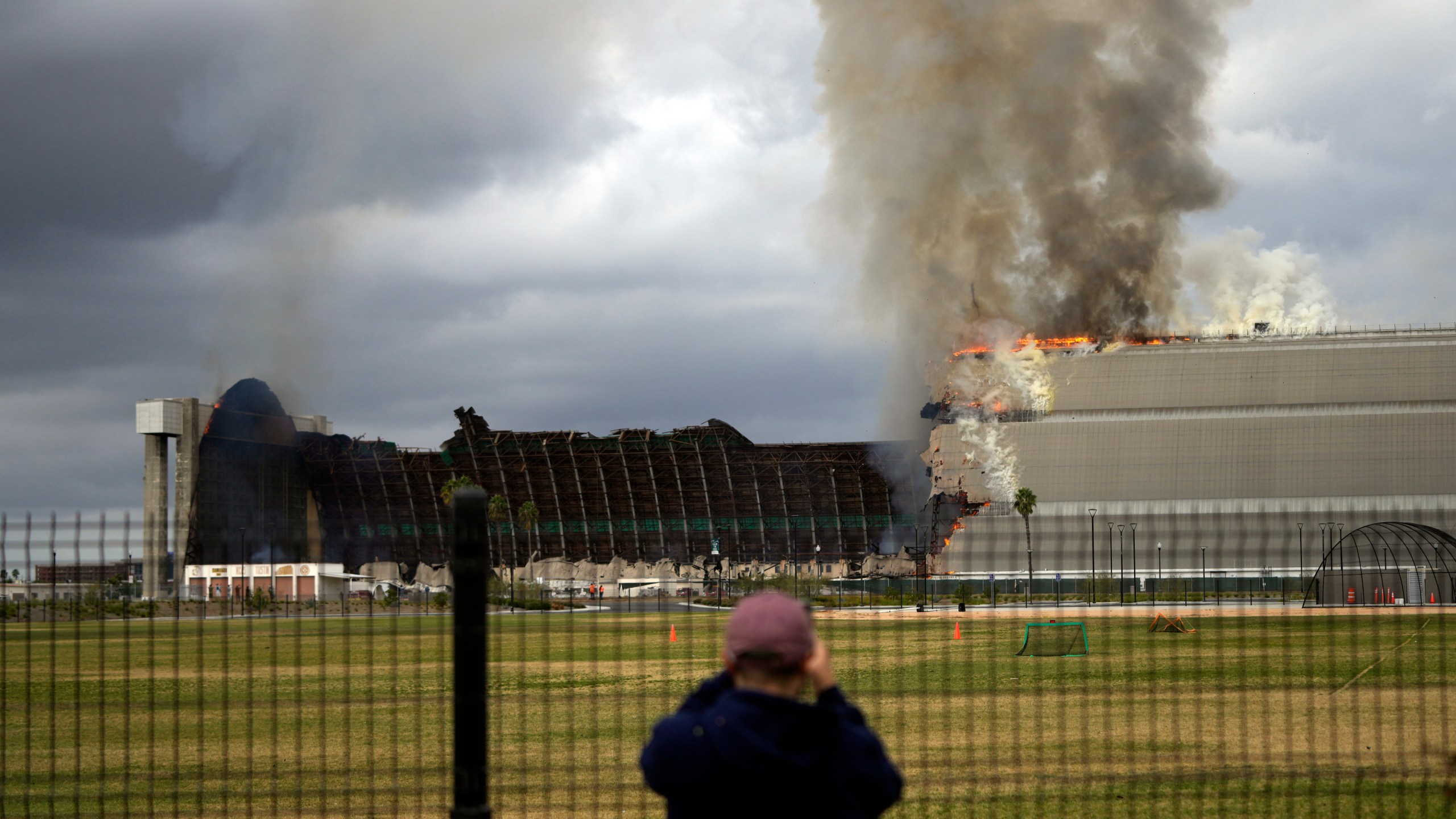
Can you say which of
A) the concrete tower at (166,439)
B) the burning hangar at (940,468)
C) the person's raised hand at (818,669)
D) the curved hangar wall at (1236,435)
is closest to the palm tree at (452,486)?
the burning hangar at (940,468)

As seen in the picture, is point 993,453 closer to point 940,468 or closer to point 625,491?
point 940,468

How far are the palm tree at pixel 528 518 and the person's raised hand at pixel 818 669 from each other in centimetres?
12415

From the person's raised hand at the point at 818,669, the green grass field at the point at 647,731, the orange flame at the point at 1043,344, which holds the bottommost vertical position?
the green grass field at the point at 647,731

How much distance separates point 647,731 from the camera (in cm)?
1689

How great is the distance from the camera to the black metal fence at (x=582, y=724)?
36.5 feet

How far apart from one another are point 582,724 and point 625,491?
12444 centimetres

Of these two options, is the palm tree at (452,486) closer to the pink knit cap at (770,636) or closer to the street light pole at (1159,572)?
the street light pole at (1159,572)

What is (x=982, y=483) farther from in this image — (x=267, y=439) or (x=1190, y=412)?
(x=267, y=439)

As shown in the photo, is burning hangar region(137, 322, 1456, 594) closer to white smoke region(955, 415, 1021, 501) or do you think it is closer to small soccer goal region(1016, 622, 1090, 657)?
white smoke region(955, 415, 1021, 501)

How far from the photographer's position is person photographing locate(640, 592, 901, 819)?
3.82 m

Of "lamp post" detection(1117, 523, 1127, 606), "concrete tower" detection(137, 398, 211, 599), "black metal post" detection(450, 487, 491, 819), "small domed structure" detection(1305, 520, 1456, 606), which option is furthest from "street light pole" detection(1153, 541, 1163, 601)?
"concrete tower" detection(137, 398, 211, 599)

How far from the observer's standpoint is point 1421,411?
114m

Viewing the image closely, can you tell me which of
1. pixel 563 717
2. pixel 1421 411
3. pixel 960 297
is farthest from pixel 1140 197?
pixel 563 717

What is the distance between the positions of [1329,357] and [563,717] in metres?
115
